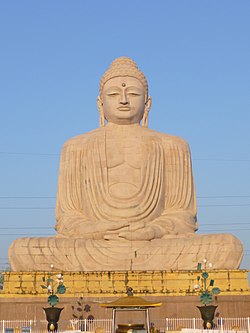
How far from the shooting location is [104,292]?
16.2m

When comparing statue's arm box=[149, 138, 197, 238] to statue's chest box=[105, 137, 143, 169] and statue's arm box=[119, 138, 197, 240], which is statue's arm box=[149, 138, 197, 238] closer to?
statue's arm box=[119, 138, 197, 240]

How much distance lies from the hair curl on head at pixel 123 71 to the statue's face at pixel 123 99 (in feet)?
A: 0.44

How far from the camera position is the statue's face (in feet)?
64.8

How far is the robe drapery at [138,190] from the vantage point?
60.5ft

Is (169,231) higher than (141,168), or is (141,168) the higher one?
(141,168)

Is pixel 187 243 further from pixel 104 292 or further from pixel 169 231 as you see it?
pixel 104 292

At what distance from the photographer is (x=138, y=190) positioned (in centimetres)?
1884

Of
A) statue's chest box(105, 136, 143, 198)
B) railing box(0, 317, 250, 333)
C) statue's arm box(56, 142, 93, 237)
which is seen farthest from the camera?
statue's chest box(105, 136, 143, 198)

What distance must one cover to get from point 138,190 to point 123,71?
328cm

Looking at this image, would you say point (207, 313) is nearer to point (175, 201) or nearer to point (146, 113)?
point (175, 201)

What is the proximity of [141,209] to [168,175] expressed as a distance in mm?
1460

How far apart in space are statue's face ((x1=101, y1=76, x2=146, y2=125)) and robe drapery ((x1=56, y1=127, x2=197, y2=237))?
426mm

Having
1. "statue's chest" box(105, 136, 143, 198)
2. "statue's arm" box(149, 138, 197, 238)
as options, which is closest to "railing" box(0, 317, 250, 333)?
"statue's arm" box(149, 138, 197, 238)

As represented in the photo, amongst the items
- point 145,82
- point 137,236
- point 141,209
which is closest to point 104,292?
point 137,236
